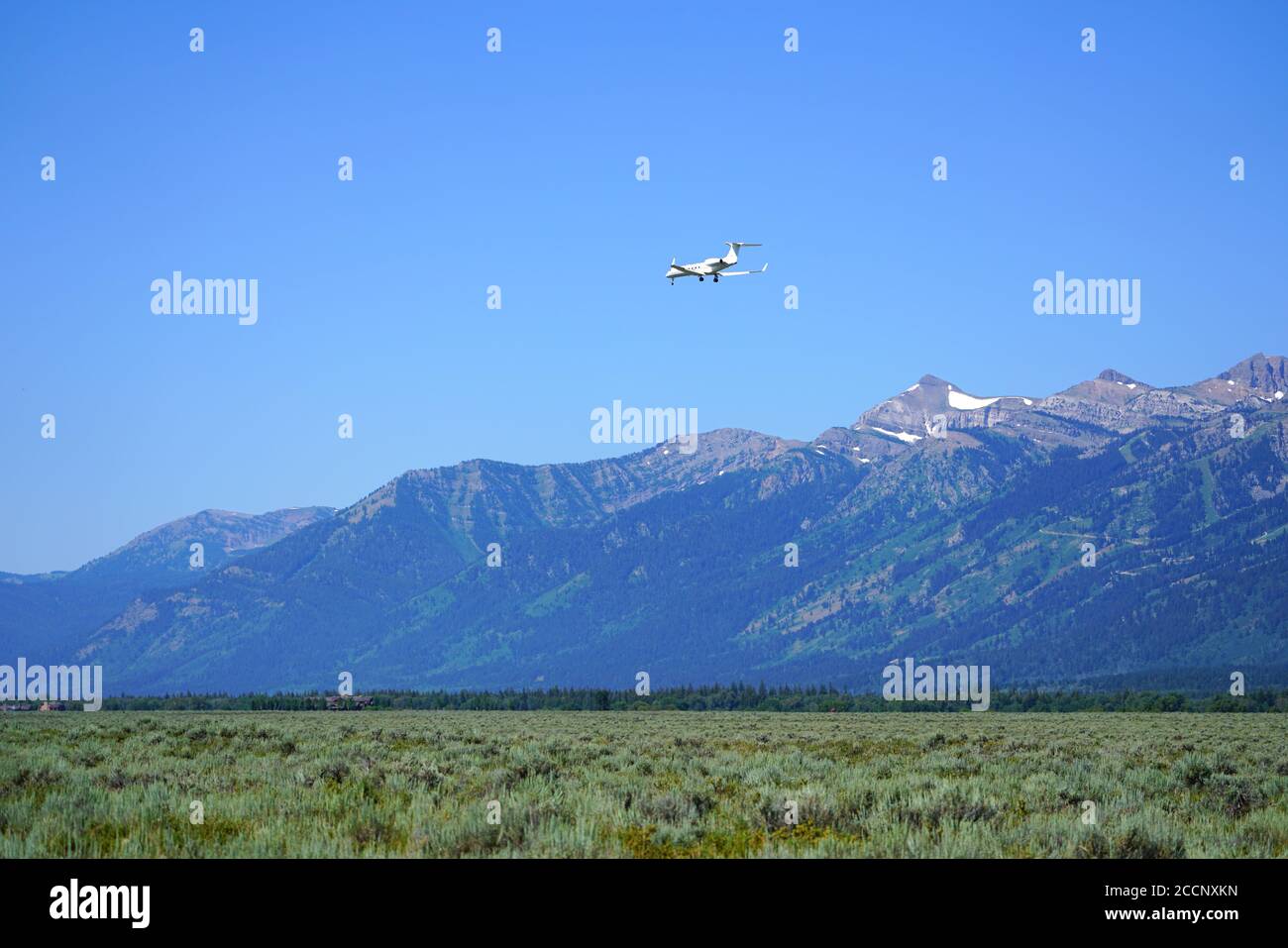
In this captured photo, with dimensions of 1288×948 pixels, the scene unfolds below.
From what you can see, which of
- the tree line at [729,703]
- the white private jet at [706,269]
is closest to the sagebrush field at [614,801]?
the white private jet at [706,269]

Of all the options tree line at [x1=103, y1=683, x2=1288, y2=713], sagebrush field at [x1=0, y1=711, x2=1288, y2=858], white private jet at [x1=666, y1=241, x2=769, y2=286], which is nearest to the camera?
sagebrush field at [x1=0, y1=711, x2=1288, y2=858]

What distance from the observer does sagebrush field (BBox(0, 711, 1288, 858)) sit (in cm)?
1534

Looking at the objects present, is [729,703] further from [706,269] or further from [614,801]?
[614,801]

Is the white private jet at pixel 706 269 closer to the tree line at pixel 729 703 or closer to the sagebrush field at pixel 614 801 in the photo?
the sagebrush field at pixel 614 801

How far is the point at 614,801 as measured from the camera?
18.9 m

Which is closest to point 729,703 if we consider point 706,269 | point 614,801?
point 706,269

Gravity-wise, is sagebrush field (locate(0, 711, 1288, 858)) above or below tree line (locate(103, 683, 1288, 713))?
above

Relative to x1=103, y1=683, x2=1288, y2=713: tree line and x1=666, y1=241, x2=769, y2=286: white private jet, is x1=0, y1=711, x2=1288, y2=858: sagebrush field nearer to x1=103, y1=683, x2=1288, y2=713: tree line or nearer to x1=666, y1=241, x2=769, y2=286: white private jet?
x1=666, y1=241, x2=769, y2=286: white private jet

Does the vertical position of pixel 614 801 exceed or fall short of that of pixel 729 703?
it exceeds it

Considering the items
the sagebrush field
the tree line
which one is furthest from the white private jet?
the tree line

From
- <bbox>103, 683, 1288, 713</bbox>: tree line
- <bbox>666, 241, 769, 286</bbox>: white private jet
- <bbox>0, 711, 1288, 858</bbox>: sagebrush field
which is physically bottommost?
<bbox>103, 683, 1288, 713</bbox>: tree line

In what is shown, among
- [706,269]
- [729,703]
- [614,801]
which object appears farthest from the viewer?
[729,703]

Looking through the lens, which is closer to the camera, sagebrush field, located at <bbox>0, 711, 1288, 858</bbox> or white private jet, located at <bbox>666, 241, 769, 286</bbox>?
sagebrush field, located at <bbox>0, 711, 1288, 858</bbox>
